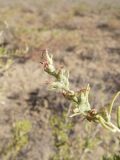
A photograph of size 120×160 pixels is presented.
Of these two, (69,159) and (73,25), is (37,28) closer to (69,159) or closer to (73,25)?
(73,25)

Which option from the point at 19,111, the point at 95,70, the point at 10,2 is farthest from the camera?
the point at 10,2

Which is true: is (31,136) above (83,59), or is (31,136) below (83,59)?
below

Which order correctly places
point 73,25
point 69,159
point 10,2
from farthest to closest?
point 10,2 < point 73,25 < point 69,159

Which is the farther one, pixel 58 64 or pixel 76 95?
pixel 58 64

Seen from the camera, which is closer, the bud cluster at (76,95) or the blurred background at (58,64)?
the bud cluster at (76,95)

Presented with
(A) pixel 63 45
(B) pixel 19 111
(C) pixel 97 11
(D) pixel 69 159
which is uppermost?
(C) pixel 97 11

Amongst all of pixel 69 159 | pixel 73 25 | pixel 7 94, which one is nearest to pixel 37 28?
pixel 73 25

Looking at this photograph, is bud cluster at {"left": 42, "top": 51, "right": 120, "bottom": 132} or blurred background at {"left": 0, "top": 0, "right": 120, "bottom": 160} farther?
blurred background at {"left": 0, "top": 0, "right": 120, "bottom": 160}

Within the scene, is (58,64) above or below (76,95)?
above
